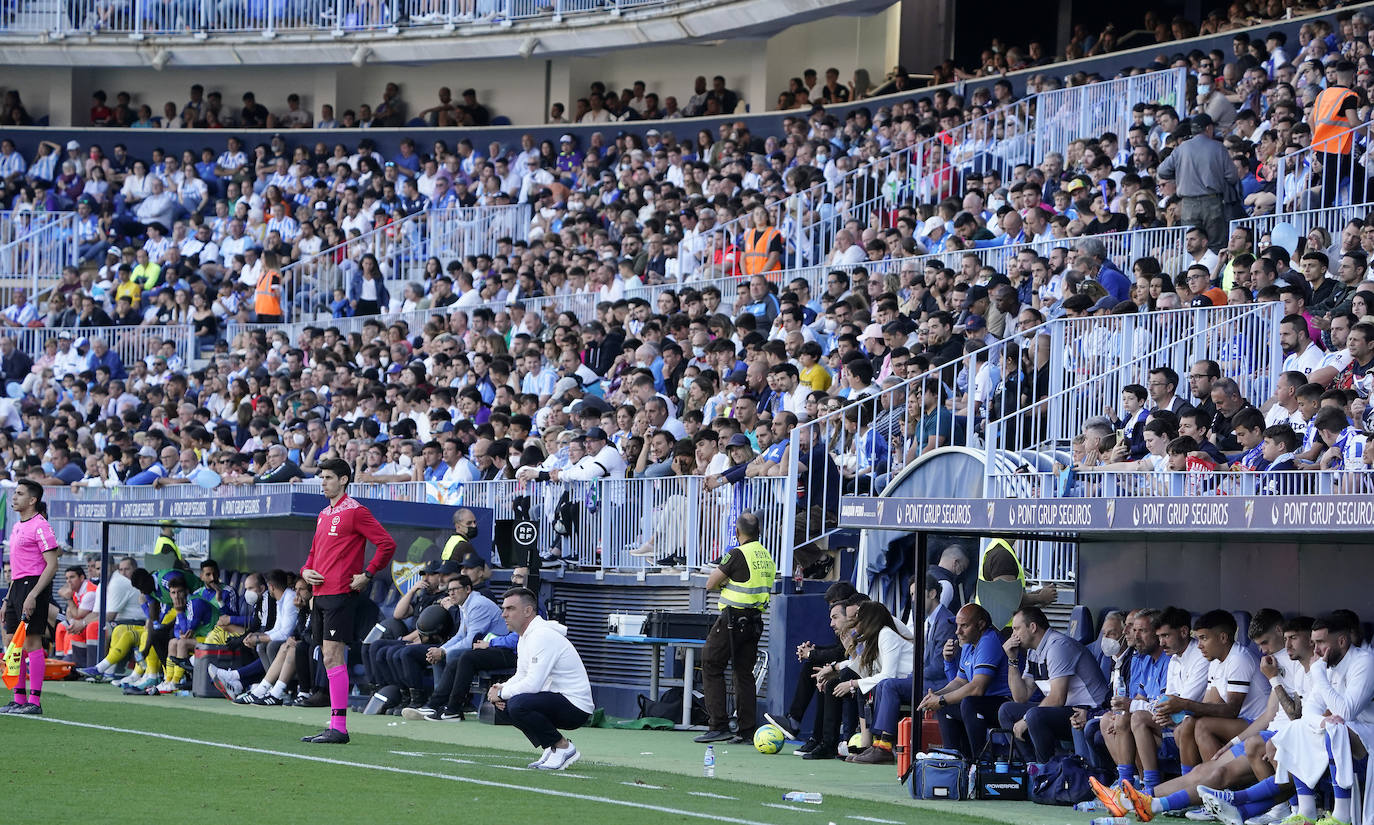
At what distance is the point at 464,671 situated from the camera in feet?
57.6

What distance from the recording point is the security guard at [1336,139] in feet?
63.7

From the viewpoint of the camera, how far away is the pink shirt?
637 inches

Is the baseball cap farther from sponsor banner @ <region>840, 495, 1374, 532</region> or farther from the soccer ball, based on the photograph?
sponsor banner @ <region>840, 495, 1374, 532</region>

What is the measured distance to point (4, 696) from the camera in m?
18.5

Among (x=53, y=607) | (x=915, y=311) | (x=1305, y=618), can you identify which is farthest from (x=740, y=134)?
(x=1305, y=618)

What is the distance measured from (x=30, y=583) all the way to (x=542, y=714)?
543 centimetres

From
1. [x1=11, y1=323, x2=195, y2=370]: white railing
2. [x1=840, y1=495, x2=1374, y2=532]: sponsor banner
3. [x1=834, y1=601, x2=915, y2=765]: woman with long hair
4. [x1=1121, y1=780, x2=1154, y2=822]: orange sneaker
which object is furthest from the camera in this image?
[x1=11, y1=323, x2=195, y2=370]: white railing

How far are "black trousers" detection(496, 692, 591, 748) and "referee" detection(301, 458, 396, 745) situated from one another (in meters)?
1.75

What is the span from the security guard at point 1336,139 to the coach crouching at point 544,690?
953 centimetres

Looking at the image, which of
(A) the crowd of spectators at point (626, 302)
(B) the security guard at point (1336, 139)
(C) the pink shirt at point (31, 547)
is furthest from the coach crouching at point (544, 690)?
(B) the security guard at point (1336, 139)

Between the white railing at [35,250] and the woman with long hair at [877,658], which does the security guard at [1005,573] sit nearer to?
the woman with long hair at [877,658]

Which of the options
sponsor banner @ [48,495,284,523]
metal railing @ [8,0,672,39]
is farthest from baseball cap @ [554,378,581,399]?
metal railing @ [8,0,672,39]

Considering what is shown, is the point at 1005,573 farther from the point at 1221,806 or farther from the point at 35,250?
the point at 35,250

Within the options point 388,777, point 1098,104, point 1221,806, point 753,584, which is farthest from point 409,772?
point 1098,104
